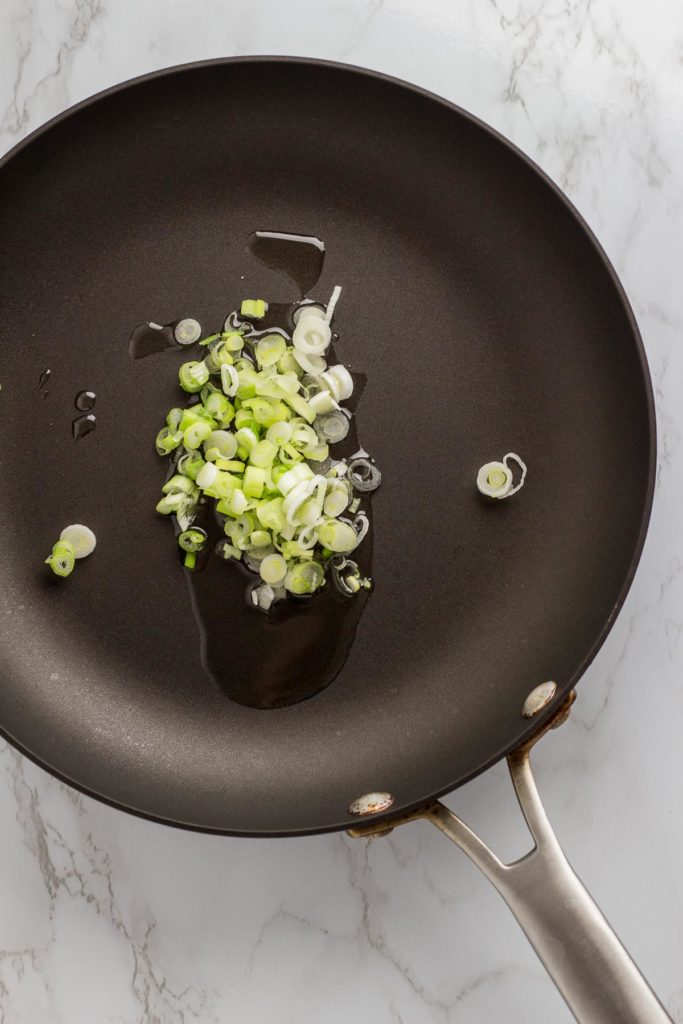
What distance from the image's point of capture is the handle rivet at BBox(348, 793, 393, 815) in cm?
126

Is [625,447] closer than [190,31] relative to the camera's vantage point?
Yes

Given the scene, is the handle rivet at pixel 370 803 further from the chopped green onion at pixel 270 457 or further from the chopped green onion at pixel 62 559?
the chopped green onion at pixel 62 559

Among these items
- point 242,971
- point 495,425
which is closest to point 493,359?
point 495,425

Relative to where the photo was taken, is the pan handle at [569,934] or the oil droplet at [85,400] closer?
the pan handle at [569,934]

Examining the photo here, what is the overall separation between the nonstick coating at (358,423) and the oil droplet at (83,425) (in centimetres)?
1

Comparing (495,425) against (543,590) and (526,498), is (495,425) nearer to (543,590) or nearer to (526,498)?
(526,498)

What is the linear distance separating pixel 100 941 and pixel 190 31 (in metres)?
1.42

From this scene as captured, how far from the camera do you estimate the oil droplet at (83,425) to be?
1.32 m

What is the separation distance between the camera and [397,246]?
134 centimetres

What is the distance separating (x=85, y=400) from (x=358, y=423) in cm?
41

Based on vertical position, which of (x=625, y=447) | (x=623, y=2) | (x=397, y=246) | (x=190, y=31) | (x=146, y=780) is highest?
(x=623, y=2)

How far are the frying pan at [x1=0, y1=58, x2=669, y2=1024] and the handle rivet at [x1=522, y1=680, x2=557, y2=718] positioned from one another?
0.07 ft

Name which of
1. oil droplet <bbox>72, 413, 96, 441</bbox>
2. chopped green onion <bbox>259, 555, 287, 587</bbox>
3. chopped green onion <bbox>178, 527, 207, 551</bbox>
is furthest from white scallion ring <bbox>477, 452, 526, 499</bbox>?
oil droplet <bbox>72, 413, 96, 441</bbox>

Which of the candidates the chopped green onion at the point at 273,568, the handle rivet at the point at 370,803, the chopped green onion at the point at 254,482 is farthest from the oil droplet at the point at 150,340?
the handle rivet at the point at 370,803
